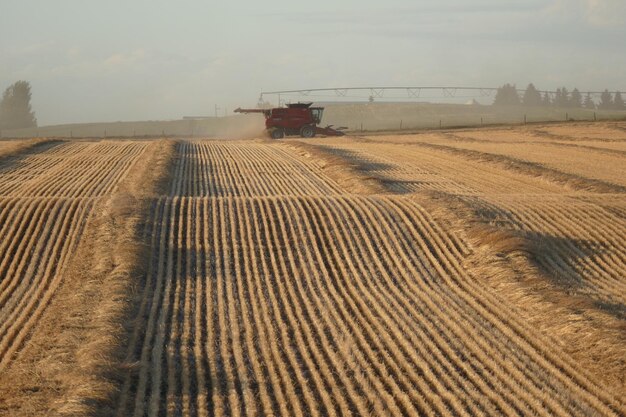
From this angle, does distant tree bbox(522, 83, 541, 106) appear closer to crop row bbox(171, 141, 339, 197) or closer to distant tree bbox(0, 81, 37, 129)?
distant tree bbox(0, 81, 37, 129)

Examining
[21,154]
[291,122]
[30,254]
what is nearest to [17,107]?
[291,122]

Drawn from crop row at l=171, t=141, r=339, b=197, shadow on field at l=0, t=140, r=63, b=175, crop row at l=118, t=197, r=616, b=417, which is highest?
shadow on field at l=0, t=140, r=63, b=175

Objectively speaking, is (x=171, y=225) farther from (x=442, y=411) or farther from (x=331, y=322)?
(x=442, y=411)

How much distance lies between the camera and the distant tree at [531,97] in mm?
154288

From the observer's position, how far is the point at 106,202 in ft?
66.2

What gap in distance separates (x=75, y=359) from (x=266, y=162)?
71.0 feet

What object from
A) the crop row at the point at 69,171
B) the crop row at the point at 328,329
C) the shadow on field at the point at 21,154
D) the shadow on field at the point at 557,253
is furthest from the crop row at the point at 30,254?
the shadow on field at the point at 21,154

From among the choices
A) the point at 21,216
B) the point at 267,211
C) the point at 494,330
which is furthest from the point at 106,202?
the point at 494,330

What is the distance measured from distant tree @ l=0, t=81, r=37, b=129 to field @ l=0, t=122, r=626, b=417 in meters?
98.0

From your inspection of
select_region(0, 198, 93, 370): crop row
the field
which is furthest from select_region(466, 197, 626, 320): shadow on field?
select_region(0, 198, 93, 370): crop row

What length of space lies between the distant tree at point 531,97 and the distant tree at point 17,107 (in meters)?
84.0

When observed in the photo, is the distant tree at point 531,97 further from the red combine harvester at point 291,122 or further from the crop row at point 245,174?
the crop row at point 245,174

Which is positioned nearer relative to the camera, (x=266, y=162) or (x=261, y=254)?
(x=261, y=254)

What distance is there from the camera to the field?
10000 millimetres
